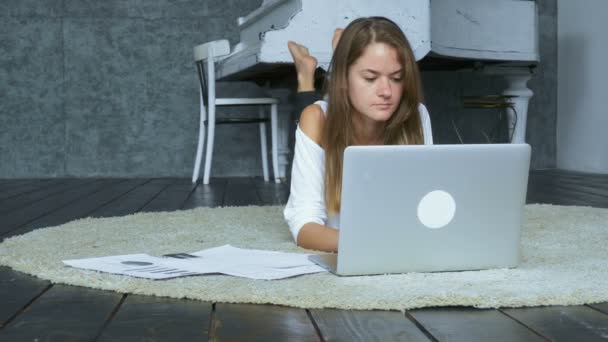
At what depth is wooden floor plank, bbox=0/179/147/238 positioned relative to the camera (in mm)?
2377

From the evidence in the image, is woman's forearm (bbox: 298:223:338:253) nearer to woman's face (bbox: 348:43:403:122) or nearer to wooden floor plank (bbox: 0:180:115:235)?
woman's face (bbox: 348:43:403:122)

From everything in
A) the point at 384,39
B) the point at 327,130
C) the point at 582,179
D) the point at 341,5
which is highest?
the point at 341,5

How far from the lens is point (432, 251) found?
55.5 inches

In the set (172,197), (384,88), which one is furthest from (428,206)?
(172,197)

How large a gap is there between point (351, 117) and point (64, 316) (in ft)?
2.57

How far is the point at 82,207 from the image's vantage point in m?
2.98

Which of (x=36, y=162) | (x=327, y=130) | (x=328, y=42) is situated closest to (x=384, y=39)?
(x=327, y=130)

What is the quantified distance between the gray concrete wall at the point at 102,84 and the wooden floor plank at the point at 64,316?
348 centimetres

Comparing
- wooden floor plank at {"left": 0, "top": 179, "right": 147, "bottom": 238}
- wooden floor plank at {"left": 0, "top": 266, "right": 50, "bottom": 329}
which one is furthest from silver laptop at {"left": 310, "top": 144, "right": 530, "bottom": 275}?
wooden floor plank at {"left": 0, "top": 179, "right": 147, "bottom": 238}

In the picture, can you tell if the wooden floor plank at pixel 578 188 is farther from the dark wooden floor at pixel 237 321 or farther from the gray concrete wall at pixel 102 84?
the dark wooden floor at pixel 237 321

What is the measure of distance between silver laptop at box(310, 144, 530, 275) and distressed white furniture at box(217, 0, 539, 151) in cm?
178

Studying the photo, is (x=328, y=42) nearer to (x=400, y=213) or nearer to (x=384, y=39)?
(x=384, y=39)

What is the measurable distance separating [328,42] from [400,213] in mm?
1883

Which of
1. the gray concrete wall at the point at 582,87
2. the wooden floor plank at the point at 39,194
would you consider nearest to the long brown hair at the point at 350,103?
the wooden floor plank at the point at 39,194
